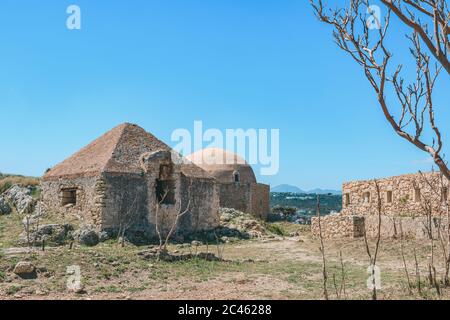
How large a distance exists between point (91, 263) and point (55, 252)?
1.36 metres

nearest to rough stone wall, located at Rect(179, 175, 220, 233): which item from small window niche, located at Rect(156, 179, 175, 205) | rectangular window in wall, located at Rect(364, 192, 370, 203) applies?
small window niche, located at Rect(156, 179, 175, 205)

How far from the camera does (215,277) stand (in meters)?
11.2

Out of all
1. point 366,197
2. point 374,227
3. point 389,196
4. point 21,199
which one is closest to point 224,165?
point 366,197

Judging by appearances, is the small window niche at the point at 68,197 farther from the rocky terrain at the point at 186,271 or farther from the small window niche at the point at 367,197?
the small window niche at the point at 367,197

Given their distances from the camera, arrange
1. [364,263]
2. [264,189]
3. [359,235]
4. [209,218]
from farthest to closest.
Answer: [264,189] → [209,218] → [359,235] → [364,263]

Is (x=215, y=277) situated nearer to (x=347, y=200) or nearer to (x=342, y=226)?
(x=342, y=226)

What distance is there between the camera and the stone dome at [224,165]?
110 feet

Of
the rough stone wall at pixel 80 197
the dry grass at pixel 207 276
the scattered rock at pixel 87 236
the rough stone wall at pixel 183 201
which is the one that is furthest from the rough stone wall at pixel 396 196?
the scattered rock at pixel 87 236

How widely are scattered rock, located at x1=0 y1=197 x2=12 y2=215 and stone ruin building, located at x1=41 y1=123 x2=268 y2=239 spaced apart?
2.31m

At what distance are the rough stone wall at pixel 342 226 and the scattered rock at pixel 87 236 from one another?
31.5ft

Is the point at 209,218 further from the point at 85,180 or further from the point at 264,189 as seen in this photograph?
the point at 264,189

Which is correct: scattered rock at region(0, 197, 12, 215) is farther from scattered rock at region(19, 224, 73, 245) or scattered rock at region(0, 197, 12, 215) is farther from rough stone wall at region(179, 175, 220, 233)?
rough stone wall at region(179, 175, 220, 233)

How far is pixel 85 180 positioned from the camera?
19.0 metres
